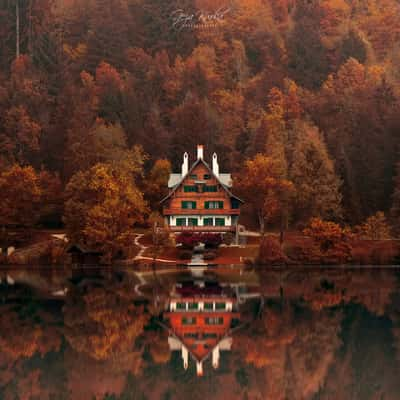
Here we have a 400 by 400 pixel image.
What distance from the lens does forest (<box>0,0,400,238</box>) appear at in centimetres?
9288

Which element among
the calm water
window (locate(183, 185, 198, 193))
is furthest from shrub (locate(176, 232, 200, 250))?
the calm water

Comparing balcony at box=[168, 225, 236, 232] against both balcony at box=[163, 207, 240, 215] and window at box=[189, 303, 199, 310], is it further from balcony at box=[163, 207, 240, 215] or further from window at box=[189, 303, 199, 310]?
window at box=[189, 303, 199, 310]

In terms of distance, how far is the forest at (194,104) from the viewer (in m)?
92.9

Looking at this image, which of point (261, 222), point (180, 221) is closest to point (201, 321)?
point (261, 222)

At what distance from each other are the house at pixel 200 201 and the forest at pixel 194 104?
297 centimetres

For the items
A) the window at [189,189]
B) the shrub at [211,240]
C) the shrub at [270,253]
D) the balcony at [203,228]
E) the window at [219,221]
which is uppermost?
the window at [189,189]

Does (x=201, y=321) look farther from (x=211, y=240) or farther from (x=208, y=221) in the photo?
(x=208, y=221)

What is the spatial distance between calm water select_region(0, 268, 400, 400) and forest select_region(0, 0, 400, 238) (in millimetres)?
28906

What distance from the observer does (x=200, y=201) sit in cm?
9656

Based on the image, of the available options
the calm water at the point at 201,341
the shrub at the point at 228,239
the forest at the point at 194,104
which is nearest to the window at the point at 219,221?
the shrub at the point at 228,239

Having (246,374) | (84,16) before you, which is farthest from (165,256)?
(84,16)

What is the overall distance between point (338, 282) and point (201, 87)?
239 feet

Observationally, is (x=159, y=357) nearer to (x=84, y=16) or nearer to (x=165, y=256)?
(x=165, y=256)

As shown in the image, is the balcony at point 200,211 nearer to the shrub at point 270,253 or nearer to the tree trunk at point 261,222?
the tree trunk at point 261,222
